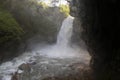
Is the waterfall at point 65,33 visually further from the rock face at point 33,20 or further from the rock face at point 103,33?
the rock face at point 103,33

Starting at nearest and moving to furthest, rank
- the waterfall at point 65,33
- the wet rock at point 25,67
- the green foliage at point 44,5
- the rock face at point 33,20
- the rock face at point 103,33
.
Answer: the rock face at point 103,33 → the wet rock at point 25,67 → the rock face at point 33,20 → the green foliage at point 44,5 → the waterfall at point 65,33

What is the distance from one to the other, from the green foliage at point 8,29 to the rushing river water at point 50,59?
149 cm

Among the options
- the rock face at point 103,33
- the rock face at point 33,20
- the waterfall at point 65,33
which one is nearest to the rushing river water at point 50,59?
the waterfall at point 65,33

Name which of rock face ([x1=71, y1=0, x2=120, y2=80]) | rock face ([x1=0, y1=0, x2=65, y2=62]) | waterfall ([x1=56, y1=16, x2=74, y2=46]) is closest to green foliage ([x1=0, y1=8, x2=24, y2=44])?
rock face ([x1=0, y1=0, x2=65, y2=62])

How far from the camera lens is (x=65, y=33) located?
2236 centimetres

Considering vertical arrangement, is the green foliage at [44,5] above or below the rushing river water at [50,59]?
above

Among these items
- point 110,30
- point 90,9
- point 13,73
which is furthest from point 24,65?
point 110,30

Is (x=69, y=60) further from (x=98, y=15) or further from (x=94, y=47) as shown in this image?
(x=98, y=15)

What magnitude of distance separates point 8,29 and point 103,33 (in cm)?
788

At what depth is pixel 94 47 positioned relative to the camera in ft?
35.7

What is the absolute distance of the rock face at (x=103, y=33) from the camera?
8227mm

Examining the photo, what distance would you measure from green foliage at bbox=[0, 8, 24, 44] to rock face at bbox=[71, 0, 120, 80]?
5807 mm

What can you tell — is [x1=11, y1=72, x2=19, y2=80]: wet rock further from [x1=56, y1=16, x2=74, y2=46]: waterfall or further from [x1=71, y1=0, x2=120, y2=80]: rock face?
→ [x1=56, y1=16, x2=74, y2=46]: waterfall

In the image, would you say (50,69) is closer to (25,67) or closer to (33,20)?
(25,67)
